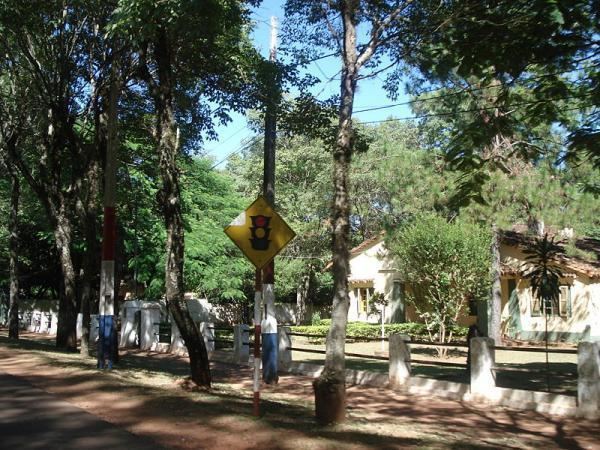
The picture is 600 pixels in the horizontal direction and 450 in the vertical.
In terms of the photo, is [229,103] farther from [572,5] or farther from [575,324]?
[575,324]

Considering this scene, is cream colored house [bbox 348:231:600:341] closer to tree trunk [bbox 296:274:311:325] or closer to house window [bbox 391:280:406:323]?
house window [bbox 391:280:406:323]

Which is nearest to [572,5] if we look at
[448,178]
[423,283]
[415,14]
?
[415,14]

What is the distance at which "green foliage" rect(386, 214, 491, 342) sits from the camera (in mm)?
23375

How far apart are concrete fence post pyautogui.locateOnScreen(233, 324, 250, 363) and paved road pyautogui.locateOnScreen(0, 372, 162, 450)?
8786 mm

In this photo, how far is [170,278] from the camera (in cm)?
1156

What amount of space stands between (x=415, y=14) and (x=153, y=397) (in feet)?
24.6

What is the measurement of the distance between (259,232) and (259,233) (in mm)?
16

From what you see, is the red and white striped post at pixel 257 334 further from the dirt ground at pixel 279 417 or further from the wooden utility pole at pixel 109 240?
the wooden utility pole at pixel 109 240

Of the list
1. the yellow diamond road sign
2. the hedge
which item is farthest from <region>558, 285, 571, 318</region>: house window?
the yellow diamond road sign

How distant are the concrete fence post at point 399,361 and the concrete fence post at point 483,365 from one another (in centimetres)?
185

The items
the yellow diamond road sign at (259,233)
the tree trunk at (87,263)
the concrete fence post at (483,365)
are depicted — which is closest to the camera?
the yellow diamond road sign at (259,233)

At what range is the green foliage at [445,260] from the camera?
920 inches

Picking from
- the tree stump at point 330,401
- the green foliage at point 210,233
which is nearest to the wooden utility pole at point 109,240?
the tree stump at point 330,401

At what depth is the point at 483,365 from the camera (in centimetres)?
1222
